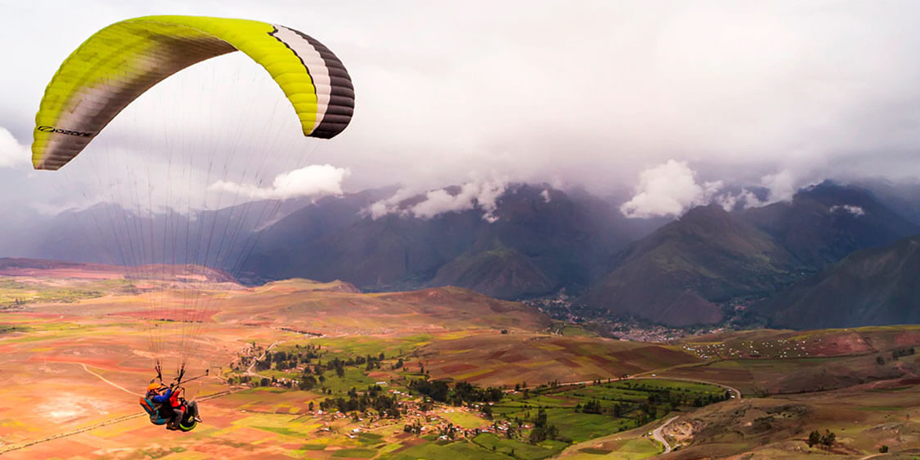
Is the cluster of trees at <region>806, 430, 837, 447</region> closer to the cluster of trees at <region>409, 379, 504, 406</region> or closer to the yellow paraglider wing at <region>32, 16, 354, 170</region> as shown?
the yellow paraglider wing at <region>32, 16, 354, 170</region>

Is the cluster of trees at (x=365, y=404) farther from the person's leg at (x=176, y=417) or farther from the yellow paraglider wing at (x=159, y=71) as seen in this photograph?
the yellow paraglider wing at (x=159, y=71)

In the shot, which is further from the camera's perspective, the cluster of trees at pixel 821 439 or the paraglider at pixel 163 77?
the cluster of trees at pixel 821 439

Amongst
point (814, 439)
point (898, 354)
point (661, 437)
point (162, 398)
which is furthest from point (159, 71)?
point (898, 354)

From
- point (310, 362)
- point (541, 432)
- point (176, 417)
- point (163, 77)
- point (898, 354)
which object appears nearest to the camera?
point (176, 417)

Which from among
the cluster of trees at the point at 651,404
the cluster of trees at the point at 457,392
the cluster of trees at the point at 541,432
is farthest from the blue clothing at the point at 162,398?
the cluster of trees at the point at 457,392

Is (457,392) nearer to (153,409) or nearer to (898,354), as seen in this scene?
(153,409)

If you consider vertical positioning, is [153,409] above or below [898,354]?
above
